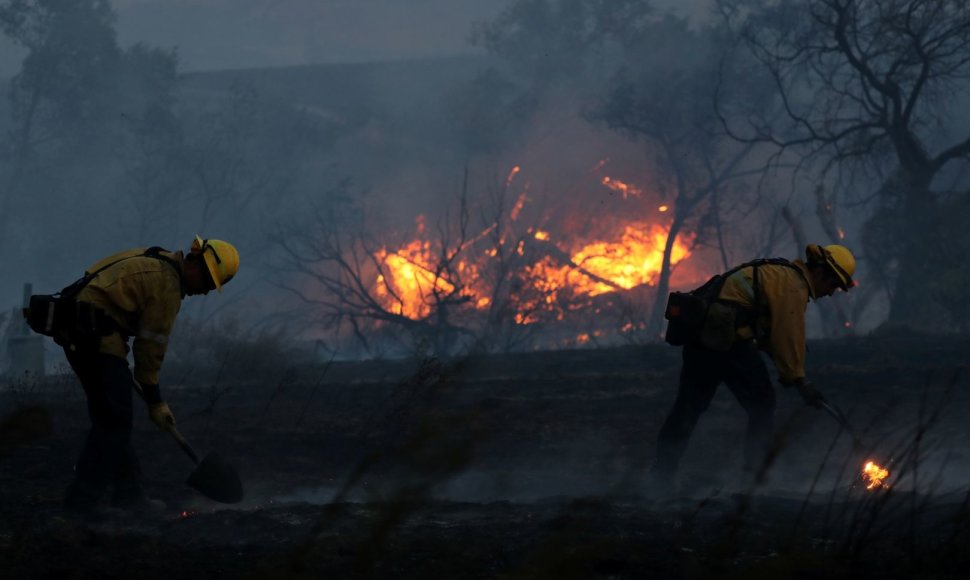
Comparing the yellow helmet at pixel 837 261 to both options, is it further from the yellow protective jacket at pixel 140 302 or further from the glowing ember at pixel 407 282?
the glowing ember at pixel 407 282

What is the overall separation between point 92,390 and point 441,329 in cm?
1346

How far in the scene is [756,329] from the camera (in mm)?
6395

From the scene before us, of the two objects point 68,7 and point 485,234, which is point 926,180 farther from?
point 68,7

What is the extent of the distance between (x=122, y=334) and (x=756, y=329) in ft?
11.8

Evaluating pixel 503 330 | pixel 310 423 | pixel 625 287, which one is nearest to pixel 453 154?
pixel 625 287

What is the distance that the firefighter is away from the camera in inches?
224

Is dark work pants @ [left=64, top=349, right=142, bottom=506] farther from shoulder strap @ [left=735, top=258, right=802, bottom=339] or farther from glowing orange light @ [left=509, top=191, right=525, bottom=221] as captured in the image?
glowing orange light @ [left=509, top=191, right=525, bottom=221]

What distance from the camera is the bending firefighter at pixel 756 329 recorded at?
244 inches

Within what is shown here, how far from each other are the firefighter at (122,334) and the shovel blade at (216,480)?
0.36m

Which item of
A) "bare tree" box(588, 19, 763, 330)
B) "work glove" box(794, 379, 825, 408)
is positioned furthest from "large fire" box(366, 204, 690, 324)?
"work glove" box(794, 379, 825, 408)

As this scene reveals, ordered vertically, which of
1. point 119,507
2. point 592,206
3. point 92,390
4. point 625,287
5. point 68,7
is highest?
point 68,7

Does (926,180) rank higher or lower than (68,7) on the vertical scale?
lower

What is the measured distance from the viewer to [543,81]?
40.1 meters

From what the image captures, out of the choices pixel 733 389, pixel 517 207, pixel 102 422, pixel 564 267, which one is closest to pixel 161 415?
pixel 102 422
